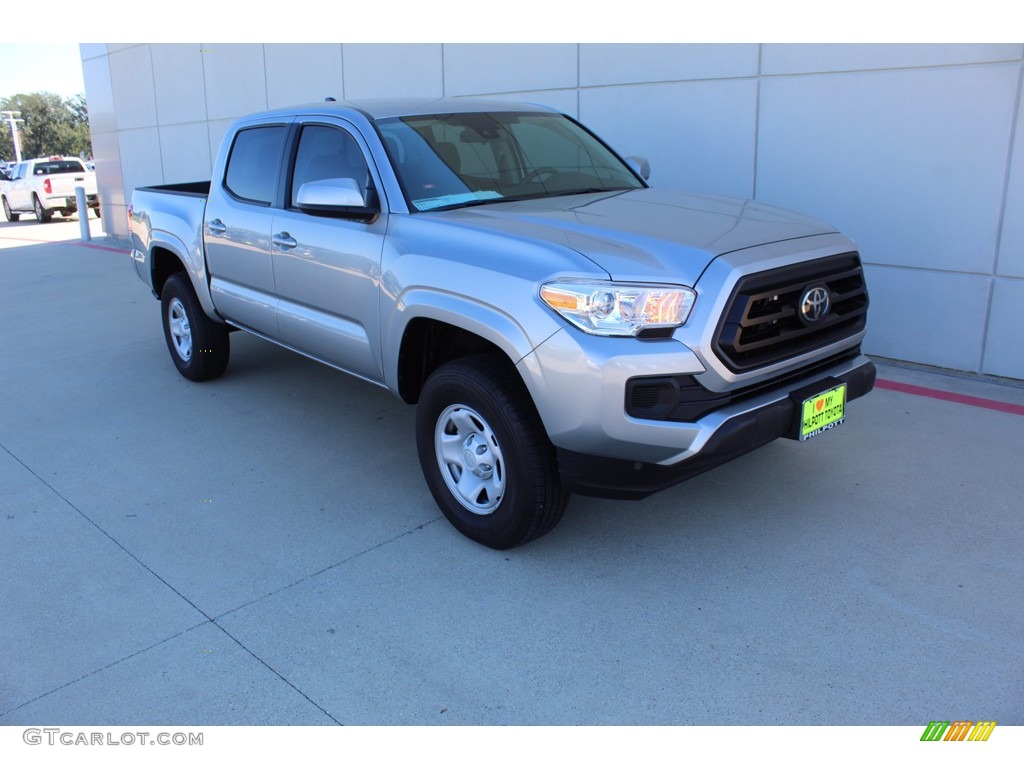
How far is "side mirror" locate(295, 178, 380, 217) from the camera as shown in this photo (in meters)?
4.02

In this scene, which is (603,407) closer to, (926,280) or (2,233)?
(926,280)

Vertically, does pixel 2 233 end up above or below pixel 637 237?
below

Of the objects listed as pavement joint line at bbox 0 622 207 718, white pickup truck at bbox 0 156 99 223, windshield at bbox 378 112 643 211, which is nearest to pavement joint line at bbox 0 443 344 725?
pavement joint line at bbox 0 622 207 718

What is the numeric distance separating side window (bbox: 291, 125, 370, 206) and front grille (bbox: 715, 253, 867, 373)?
6.74ft

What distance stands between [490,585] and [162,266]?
14.7 feet

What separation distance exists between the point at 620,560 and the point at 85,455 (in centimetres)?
335

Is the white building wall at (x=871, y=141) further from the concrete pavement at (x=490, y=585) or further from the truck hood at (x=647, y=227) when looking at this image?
the truck hood at (x=647, y=227)

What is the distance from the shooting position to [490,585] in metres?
3.53

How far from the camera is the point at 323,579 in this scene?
3.61 meters

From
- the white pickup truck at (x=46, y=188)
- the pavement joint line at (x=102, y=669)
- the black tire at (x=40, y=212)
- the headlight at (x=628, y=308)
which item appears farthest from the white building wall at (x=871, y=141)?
the black tire at (x=40, y=212)

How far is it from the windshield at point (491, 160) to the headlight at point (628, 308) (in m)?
1.25

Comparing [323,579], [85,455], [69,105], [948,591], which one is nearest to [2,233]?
[85,455]

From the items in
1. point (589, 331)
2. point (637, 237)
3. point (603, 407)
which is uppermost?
point (637, 237)

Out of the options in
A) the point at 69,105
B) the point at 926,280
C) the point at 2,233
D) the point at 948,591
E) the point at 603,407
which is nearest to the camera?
the point at 603,407
